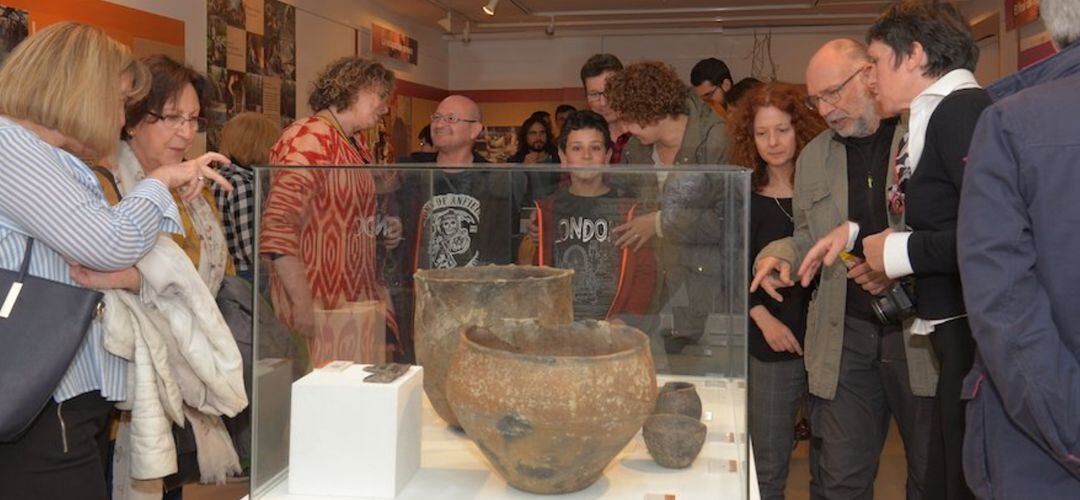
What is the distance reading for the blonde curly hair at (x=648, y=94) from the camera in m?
3.11

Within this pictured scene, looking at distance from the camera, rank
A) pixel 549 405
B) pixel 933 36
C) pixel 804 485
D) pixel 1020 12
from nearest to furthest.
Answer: pixel 549 405 < pixel 933 36 < pixel 804 485 < pixel 1020 12

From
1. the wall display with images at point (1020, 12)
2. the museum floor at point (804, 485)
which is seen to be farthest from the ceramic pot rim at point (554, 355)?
the wall display with images at point (1020, 12)

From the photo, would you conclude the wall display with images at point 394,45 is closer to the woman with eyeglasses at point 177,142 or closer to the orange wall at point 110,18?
the orange wall at point 110,18

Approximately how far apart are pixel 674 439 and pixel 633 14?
810 centimetres

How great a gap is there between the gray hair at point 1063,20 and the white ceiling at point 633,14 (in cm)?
715

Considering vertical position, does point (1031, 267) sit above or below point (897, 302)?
above

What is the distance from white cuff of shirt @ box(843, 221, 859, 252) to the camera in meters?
2.35

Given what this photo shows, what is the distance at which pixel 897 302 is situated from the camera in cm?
224

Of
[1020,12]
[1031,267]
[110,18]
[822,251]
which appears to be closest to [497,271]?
[1031,267]

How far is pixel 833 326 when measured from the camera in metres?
2.59

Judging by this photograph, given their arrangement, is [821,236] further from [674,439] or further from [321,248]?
[321,248]

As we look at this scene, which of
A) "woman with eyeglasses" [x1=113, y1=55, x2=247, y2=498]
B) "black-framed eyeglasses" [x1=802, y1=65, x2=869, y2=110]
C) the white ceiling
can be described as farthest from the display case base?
the white ceiling

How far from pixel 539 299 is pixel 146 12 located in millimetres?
4017

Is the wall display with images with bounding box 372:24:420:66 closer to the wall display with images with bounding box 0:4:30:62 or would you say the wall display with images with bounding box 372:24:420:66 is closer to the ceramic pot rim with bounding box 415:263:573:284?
the wall display with images with bounding box 0:4:30:62
